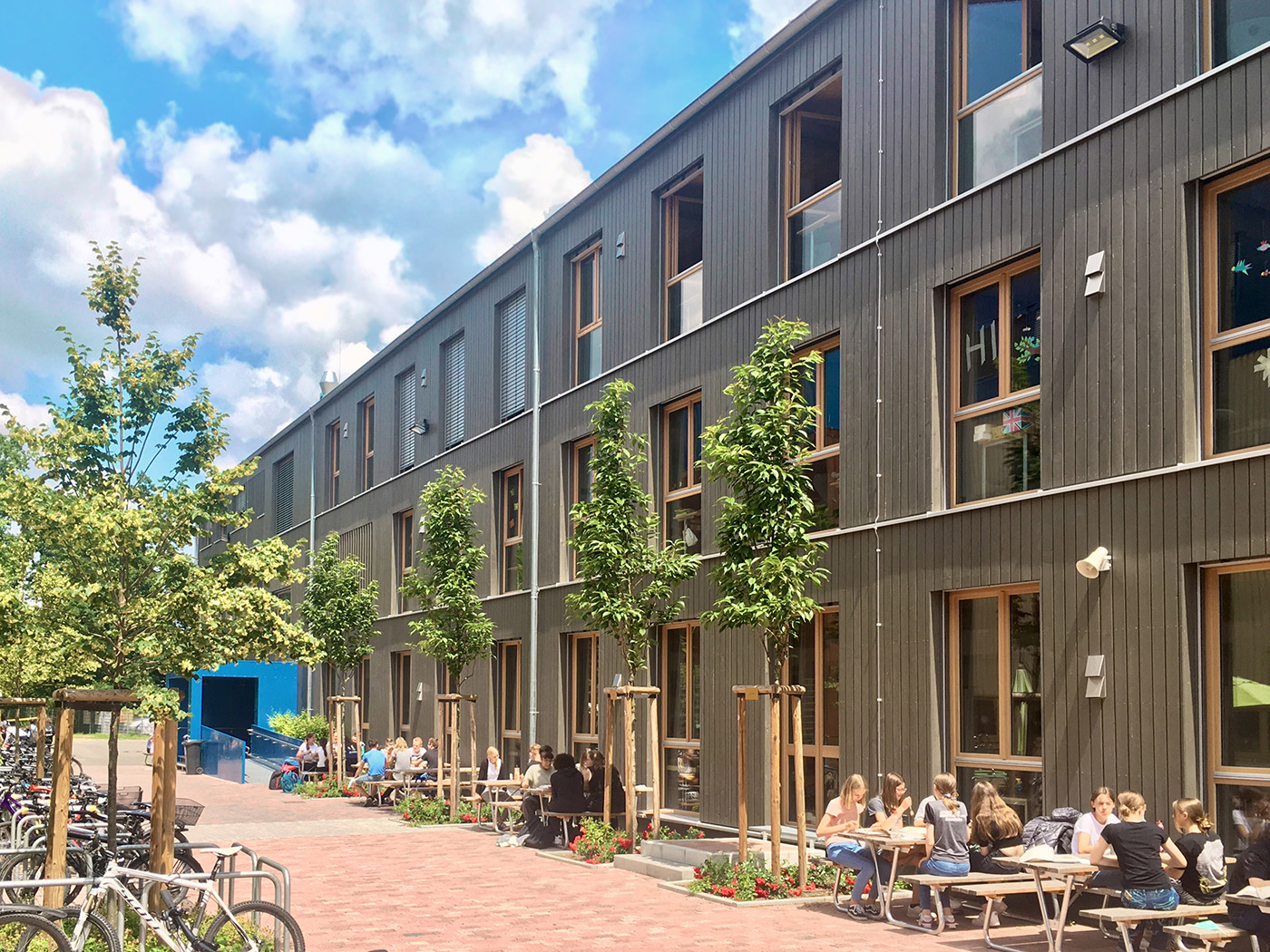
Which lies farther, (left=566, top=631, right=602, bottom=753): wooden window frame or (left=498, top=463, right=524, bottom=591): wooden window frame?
(left=498, top=463, right=524, bottom=591): wooden window frame

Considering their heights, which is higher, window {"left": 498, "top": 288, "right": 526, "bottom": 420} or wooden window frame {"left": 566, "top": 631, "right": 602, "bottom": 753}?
window {"left": 498, "top": 288, "right": 526, "bottom": 420}

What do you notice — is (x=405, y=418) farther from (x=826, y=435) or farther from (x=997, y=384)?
(x=997, y=384)

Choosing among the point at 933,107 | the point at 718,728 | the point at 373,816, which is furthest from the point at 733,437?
the point at 373,816

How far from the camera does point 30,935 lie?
779 centimetres

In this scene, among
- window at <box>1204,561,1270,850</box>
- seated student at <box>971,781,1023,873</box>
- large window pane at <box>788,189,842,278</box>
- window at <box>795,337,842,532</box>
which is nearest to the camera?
window at <box>1204,561,1270,850</box>

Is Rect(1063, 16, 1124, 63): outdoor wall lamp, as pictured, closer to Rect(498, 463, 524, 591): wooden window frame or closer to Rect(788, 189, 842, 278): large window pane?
Rect(788, 189, 842, 278): large window pane

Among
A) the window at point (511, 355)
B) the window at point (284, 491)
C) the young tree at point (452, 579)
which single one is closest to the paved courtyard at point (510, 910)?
the young tree at point (452, 579)

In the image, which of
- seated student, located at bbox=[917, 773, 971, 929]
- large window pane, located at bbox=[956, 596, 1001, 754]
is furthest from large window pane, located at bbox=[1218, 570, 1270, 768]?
large window pane, located at bbox=[956, 596, 1001, 754]

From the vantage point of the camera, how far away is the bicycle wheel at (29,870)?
9.78 metres

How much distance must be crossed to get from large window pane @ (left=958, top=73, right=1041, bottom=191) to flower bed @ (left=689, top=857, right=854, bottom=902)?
7.04 metres

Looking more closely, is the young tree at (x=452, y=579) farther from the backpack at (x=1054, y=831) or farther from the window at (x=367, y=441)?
the window at (x=367, y=441)

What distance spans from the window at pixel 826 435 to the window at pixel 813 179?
129cm

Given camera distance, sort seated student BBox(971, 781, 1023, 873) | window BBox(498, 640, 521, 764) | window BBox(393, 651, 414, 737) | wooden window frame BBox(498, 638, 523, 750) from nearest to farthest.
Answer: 1. seated student BBox(971, 781, 1023, 873)
2. wooden window frame BBox(498, 638, 523, 750)
3. window BBox(498, 640, 521, 764)
4. window BBox(393, 651, 414, 737)

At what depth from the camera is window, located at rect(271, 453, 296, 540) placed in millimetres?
41938
